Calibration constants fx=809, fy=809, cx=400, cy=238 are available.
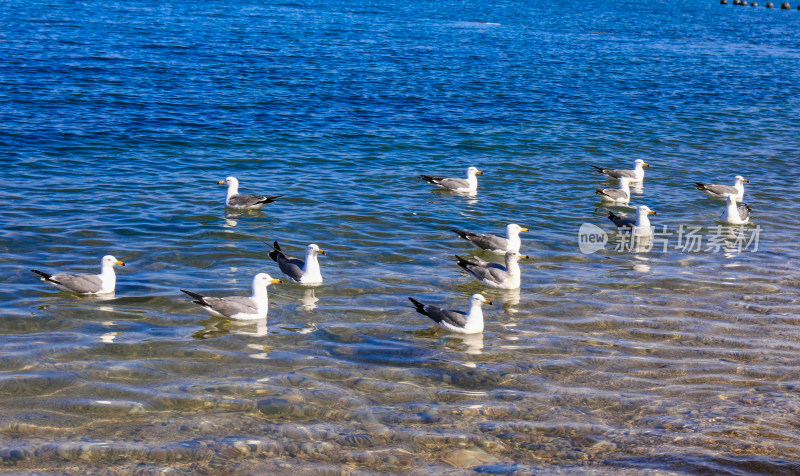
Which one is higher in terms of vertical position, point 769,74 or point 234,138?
point 769,74

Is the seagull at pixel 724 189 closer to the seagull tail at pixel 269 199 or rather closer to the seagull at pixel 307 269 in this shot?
the seagull tail at pixel 269 199

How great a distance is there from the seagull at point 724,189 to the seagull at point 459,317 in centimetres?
1063

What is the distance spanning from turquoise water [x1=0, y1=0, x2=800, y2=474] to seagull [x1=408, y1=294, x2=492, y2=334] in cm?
15

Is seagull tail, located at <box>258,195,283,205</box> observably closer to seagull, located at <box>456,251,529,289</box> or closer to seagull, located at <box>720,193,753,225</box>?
seagull, located at <box>456,251,529,289</box>

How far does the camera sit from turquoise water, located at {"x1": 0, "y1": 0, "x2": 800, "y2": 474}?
860cm

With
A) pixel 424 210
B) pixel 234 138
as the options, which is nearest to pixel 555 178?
pixel 424 210

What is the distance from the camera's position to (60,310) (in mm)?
11922

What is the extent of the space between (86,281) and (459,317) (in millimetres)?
5725

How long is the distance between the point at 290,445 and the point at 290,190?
12.0m

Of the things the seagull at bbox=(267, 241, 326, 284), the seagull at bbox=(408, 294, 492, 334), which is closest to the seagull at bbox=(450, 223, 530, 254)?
the seagull at bbox=(267, 241, 326, 284)

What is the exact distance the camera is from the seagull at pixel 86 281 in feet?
40.5

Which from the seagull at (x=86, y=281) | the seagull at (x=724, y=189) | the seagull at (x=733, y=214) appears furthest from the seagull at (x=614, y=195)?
the seagull at (x=86, y=281)

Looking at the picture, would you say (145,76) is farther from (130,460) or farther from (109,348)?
(130,460)

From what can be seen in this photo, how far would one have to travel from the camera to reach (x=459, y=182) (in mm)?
20094
